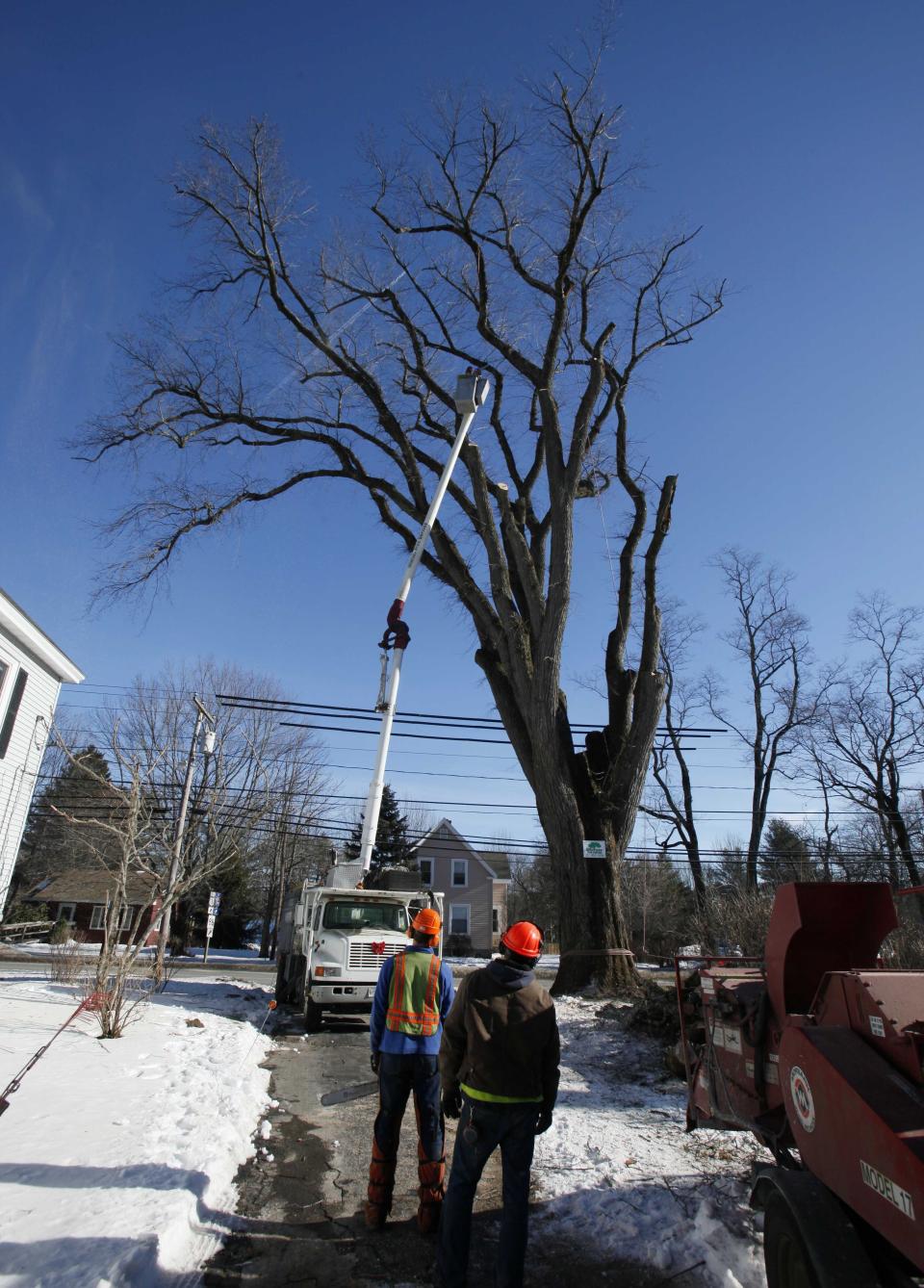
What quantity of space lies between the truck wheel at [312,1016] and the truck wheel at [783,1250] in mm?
8174

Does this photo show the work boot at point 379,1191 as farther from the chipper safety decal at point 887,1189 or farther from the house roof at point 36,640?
the house roof at point 36,640

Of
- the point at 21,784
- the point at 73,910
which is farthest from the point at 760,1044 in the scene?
the point at 73,910

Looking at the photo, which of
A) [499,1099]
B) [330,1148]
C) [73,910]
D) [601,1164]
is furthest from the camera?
[73,910]

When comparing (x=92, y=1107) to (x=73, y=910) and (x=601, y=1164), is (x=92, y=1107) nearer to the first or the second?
(x=601, y=1164)

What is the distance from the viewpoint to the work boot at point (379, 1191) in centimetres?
410

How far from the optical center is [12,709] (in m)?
16.3

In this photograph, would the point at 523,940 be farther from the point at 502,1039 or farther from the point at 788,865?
the point at 788,865

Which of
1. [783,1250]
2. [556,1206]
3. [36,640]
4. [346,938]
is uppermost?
[36,640]

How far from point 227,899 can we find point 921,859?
29.6 m

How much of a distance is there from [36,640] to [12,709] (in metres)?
1.62

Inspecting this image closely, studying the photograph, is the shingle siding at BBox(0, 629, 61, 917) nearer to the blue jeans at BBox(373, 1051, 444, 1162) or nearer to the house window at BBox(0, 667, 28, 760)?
the house window at BBox(0, 667, 28, 760)

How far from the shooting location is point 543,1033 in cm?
373

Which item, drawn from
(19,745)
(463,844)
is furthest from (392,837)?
(19,745)

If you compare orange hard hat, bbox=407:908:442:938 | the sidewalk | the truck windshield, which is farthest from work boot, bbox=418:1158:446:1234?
the truck windshield
